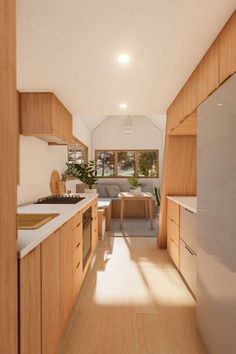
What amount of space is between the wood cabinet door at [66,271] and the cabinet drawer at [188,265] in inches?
44.5

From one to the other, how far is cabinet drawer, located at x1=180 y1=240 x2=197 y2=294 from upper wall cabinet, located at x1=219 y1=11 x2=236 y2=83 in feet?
5.15

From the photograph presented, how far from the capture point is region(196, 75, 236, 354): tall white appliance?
125 cm

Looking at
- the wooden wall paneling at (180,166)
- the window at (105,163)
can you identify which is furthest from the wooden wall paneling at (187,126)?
the window at (105,163)

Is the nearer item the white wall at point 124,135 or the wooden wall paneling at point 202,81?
the wooden wall paneling at point 202,81

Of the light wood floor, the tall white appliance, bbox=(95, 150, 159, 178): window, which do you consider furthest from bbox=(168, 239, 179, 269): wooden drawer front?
bbox=(95, 150, 159, 178): window

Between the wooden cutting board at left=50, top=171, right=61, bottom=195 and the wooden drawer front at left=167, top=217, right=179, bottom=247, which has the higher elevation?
the wooden cutting board at left=50, top=171, right=61, bottom=195

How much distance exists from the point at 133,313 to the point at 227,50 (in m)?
2.13

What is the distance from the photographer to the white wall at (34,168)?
8.84 feet

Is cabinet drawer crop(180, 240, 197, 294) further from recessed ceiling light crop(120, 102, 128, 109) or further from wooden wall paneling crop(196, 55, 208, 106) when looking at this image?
recessed ceiling light crop(120, 102, 128, 109)

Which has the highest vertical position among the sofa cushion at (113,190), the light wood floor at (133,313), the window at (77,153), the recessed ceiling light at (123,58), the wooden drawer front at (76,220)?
the recessed ceiling light at (123,58)

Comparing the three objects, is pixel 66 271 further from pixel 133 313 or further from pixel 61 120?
pixel 61 120

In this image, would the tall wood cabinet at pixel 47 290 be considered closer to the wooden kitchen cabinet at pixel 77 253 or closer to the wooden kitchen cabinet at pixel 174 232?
the wooden kitchen cabinet at pixel 77 253

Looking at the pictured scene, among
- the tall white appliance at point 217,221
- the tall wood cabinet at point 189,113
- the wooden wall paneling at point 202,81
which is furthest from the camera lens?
the wooden wall paneling at point 202,81

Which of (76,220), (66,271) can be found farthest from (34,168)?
(66,271)
